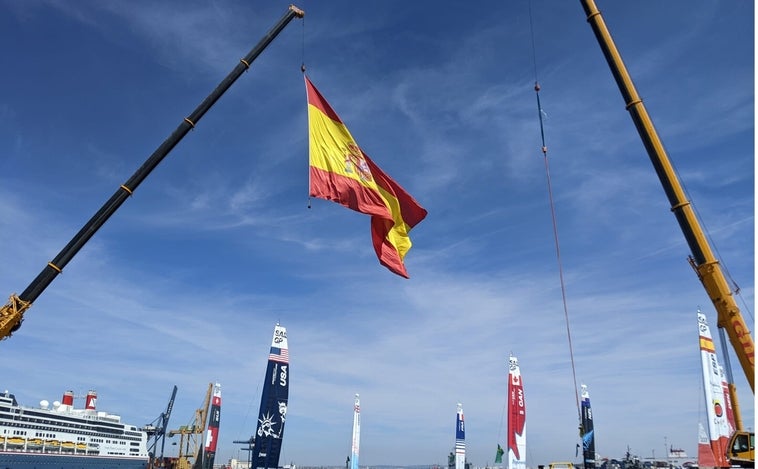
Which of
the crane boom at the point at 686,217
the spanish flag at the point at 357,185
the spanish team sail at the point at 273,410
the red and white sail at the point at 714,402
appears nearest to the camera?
the crane boom at the point at 686,217

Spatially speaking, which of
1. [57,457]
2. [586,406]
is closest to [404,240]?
[586,406]

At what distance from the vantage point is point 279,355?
43.8m

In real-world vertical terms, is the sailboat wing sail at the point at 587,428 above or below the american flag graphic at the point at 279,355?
below

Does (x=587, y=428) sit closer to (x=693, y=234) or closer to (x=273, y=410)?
(x=273, y=410)

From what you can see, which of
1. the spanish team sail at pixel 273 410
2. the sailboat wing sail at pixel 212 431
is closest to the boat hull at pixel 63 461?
the sailboat wing sail at pixel 212 431

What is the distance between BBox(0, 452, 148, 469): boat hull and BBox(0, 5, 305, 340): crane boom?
7258cm

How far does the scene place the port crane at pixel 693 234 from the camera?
1809 centimetres

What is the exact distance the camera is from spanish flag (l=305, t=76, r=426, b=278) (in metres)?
19.2

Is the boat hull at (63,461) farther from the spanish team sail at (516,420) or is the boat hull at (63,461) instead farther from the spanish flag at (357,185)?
the spanish flag at (357,185)

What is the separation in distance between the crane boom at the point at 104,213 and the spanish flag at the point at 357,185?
4.53 m

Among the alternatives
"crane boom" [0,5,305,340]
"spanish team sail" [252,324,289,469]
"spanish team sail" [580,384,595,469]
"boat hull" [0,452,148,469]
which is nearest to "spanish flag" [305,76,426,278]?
"crane boom" [0,5,305,340]

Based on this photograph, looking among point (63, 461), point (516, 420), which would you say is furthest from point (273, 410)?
point (63, 461)

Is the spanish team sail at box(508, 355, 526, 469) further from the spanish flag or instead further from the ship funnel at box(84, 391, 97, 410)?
the ship funnel at box(84, 391, 97, 410)

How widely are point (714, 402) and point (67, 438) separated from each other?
98713 millimetres
